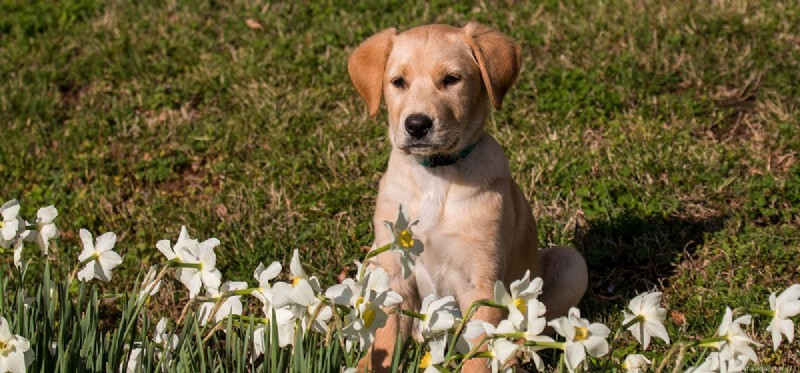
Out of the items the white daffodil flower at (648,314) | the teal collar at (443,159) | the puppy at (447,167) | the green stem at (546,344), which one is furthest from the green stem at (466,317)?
the teal collar at (443,159)

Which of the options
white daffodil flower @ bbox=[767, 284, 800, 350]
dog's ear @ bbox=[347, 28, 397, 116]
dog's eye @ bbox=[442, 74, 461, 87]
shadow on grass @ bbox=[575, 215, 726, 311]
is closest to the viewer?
white daffodil flower @ bbox=[767, 284, 800, 350]

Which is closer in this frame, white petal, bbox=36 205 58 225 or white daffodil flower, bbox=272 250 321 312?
white daffodil flower, bbox=272 250 321 312

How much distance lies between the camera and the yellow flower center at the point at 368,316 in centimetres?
245

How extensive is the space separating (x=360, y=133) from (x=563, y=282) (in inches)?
79.4

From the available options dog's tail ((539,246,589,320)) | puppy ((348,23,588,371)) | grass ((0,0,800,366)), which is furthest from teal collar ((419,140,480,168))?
grass ((0,0,800,366))

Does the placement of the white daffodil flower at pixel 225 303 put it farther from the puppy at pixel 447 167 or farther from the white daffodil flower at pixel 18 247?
the puppy at pixel 447 167

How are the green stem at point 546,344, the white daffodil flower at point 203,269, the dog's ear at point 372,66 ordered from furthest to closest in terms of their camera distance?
1. the dog's ear at point 372,66
2. the white daffodil flower at point 203,269
3. the green stem at point 546,344

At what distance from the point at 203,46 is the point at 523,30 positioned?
219 cm

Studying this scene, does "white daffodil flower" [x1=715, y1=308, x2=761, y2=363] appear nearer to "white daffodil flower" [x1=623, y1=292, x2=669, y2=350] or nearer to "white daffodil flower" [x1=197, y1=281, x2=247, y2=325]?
"white daffodil flower" [x1=623, y1=292, x2=669, y2=350]

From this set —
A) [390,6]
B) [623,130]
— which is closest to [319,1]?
[390,6]

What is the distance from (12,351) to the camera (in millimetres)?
2475

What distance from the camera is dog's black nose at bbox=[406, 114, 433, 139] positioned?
3668mm

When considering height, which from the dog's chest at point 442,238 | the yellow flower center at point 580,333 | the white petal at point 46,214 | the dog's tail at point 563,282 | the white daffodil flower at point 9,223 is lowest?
the dog's tail at point 563,282

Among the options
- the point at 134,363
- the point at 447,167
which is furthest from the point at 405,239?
the point at 447,167
